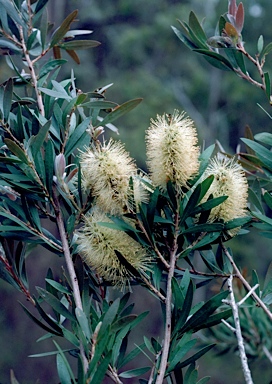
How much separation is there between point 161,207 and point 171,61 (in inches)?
264

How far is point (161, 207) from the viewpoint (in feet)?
1.78

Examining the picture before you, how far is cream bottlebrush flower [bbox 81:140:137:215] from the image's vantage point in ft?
1.72

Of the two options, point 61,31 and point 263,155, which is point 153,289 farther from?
point 61,31

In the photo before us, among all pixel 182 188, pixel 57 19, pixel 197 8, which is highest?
pixel 197 8

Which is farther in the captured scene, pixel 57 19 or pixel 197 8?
pixel 197 8

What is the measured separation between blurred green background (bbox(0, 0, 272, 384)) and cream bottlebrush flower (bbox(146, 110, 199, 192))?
505cm

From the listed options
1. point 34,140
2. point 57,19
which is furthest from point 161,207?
point 57,19

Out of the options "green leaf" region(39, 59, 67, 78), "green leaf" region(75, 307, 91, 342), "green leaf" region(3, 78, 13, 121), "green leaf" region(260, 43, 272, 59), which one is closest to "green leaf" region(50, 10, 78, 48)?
"green leaf" region(39, 59, 67, 78)

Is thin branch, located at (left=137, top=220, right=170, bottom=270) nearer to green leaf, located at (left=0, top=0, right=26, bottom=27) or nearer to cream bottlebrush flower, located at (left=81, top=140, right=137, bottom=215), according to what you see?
cream bottlebrush flower, located at (left=81, top=140, right=137, bottom=215)

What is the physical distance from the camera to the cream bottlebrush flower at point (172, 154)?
20.5 inches

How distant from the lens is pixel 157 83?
650 centimetres

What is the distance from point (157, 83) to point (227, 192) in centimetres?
609

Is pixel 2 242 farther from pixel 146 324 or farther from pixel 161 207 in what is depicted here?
pixel 146 324

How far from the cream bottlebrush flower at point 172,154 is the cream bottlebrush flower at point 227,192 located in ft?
0.11
